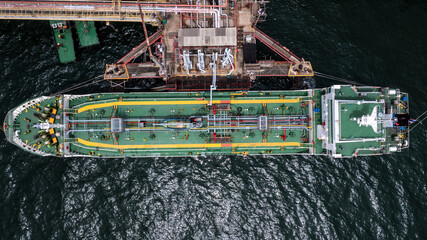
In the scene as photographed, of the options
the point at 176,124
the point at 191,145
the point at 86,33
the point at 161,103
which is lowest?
the point at 191,145

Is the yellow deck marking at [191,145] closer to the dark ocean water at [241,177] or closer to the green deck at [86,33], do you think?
the dark ocean water at [241,177]

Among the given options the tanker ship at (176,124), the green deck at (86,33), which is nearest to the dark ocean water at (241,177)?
the green deck at (86,33)

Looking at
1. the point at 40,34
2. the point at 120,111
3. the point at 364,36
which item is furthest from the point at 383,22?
the point at 40,34

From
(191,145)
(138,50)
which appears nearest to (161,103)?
(191,145)

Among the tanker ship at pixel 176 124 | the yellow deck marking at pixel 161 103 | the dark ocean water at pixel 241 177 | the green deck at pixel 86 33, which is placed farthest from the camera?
the green deck at pixel 86 33

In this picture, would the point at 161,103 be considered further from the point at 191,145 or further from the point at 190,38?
the point at 190,38

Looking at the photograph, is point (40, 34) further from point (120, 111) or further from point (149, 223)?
point (149, 223)

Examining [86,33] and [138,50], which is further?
[86,33]
